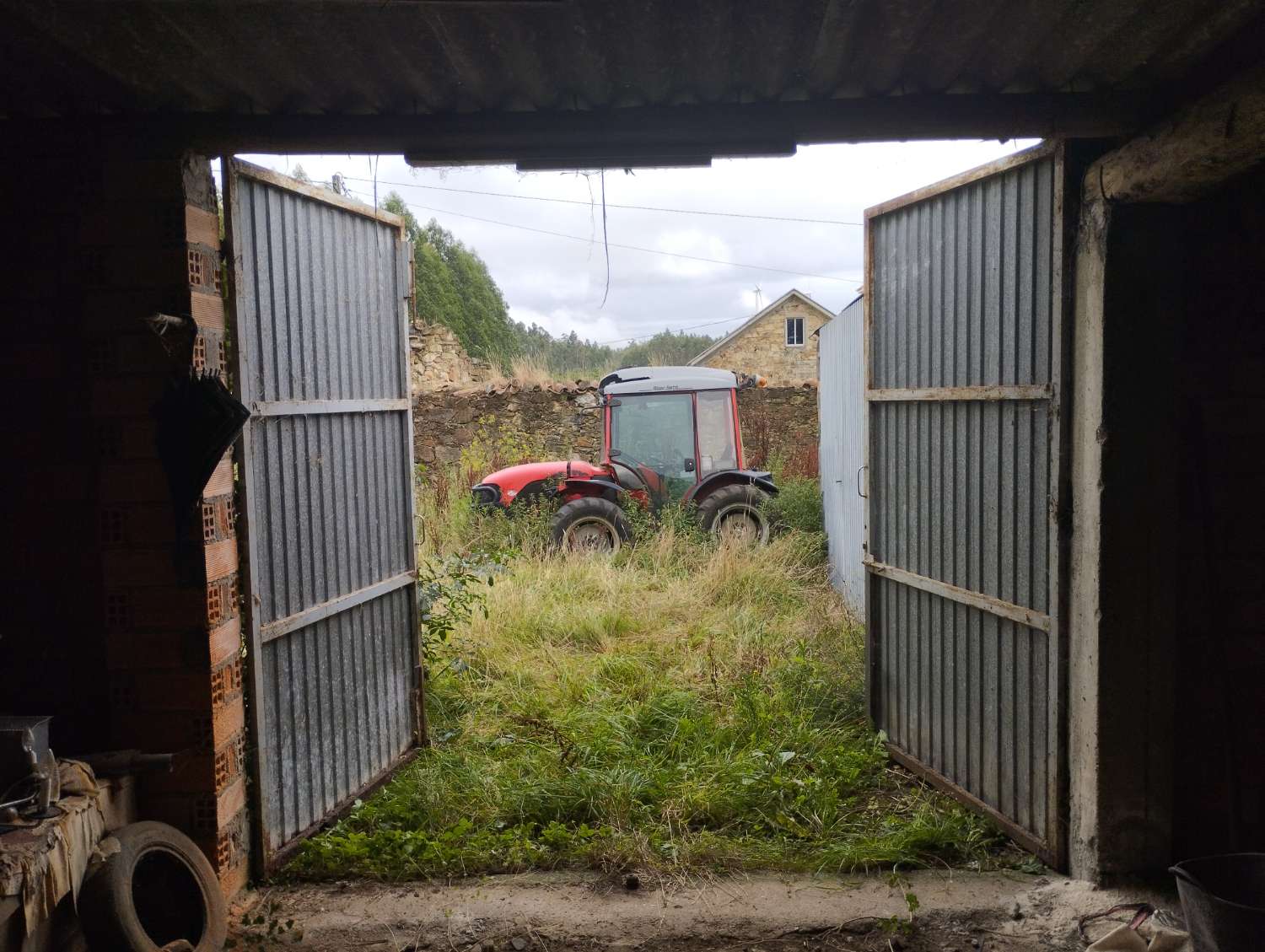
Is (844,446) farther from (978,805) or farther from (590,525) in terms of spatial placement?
(978,805)

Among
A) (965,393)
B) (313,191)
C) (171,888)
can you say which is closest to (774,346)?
(965,393)

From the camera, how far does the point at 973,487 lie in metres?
3.79

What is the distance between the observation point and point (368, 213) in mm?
4223

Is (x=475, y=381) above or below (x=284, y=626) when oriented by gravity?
above

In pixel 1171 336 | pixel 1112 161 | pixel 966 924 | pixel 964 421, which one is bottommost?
pixel 966 924

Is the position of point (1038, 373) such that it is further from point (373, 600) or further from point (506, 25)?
point (373, 600)

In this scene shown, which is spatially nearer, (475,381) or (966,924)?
(966,924)

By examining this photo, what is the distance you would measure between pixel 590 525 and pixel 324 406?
5391 mm

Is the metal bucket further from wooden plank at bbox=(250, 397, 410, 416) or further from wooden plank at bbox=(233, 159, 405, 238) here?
wooden plank at bbox=(233, 159, 405, 238)

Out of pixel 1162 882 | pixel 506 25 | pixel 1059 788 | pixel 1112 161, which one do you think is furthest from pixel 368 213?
pixel 1162 882

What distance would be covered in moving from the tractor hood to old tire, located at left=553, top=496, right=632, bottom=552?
2.47ft

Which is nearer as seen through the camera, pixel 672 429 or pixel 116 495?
pixel 116 495

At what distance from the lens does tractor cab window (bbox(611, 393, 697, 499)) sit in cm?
995

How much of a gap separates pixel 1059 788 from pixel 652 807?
1.67m
